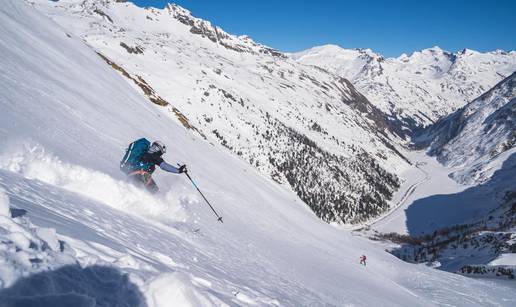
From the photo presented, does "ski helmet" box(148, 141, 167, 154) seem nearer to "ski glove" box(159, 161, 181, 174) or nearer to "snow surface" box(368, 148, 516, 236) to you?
"ski glove" box(159, 161, 181, 174)

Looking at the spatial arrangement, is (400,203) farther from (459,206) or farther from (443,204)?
(459,206)

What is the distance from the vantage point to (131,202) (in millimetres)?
12328

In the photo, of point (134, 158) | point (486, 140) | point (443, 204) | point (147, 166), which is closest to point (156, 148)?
point (147, 166)

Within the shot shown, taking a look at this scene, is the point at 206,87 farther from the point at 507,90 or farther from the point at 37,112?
the point at 507,90

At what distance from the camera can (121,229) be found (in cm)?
823

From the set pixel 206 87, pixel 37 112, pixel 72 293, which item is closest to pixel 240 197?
pixel 37 112

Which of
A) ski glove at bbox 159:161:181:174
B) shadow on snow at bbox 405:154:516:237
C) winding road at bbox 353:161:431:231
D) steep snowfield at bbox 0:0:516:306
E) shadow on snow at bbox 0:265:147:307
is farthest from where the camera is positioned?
winding road at bbox 353:161:431:231

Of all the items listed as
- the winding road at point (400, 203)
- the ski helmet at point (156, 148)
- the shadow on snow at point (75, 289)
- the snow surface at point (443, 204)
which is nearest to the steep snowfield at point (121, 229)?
the shadow on snow at point (75, 289)

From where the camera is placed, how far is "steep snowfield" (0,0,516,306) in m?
4.31

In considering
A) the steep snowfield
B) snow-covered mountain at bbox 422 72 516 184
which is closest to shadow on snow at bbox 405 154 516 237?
snow-covered mountain at bbox 422 72 516 184

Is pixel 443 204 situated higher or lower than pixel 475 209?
higher

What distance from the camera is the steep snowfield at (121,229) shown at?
4312 mm

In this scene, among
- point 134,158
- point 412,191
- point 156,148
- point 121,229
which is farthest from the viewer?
point 412,191

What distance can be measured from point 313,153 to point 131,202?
145 m
